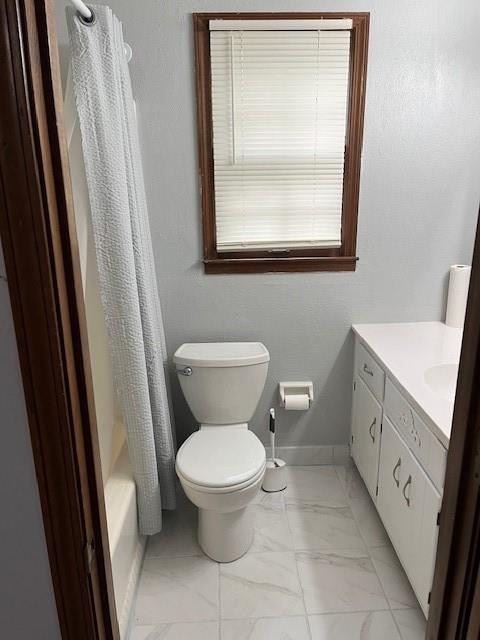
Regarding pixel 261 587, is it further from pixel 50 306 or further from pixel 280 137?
pixel 280 137

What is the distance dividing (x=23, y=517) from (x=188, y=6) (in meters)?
2.03

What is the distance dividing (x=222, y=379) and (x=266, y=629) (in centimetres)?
98

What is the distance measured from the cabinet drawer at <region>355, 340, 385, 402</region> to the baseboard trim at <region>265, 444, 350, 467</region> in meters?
Answer: 0.51

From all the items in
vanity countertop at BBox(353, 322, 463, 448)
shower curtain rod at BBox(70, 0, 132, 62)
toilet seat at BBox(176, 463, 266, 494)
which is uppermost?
shower curtain rod at BBox(70, 0, 132, 62)

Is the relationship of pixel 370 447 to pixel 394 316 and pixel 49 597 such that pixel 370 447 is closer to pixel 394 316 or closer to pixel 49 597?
pixel 394 316

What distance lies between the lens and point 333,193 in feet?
7.42

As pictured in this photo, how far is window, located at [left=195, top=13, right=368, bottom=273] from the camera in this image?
2041 mm

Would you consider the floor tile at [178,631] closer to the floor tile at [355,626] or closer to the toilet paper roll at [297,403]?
the floor tile at [355,626]

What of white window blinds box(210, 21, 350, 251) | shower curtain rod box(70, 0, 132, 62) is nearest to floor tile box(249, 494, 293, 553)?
white window blinds box(210, 21, 350, 251)

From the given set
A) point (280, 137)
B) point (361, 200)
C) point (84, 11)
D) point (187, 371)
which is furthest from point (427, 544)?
point (84, 11)

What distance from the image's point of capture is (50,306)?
0.63 metres

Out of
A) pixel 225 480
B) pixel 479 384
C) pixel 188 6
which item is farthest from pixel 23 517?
pixel 188 6

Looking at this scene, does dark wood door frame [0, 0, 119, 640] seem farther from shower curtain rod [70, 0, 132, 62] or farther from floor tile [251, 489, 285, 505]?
floor tile [251, 489, 285, 505]

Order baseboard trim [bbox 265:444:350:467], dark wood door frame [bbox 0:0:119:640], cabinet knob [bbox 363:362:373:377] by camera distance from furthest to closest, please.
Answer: baseboard trim [bbox 265:444:350:467], cabinet knob [bbox 363:362:373:377], dark wood door frame [bbox 0:0:119:640]
